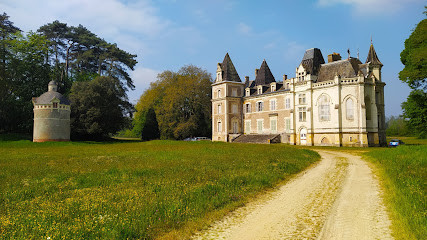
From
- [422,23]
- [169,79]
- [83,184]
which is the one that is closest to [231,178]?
[83,184]

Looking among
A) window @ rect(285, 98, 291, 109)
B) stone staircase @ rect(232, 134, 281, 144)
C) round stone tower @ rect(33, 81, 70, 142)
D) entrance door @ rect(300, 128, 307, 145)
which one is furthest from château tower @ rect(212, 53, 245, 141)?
round stone tower @ rect(33, 81, 70, 142)

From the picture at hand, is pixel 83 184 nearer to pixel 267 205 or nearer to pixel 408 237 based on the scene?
pixel 267 205

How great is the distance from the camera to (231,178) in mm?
11180

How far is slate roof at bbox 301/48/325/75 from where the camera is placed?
4294 cm

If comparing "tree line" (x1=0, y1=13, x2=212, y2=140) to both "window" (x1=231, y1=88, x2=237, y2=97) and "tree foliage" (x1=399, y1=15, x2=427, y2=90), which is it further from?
"tree foliage" (x1=399, y1=15, x2=427, y2=90)

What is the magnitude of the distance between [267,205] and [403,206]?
3384 mm

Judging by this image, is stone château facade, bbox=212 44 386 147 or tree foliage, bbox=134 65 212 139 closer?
stone château facade, bbox=212 44 386 147

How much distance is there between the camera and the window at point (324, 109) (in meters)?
39.9

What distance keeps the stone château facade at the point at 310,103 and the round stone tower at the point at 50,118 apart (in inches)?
1013

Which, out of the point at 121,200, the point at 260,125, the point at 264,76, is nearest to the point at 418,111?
the point at 260,125

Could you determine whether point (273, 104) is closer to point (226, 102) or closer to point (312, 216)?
point (226, 102)

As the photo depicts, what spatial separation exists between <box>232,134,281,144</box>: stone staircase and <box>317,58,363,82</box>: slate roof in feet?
37.1

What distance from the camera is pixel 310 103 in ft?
136

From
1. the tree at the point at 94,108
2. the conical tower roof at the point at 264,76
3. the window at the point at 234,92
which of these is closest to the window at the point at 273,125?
the conical tower roof at the point at 264,76
